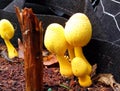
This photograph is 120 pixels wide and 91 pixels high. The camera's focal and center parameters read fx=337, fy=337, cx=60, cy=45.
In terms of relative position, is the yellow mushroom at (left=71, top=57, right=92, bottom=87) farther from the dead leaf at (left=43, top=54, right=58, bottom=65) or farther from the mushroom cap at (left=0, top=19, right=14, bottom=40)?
the mushroom cap at (left=0, top=19, right=14, bottom=40)

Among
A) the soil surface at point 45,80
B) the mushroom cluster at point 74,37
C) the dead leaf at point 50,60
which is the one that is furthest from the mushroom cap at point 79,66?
the dead leaf at point 50,60

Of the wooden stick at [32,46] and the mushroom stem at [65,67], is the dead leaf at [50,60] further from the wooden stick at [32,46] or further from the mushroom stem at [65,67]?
the wooden stick at [32,46]

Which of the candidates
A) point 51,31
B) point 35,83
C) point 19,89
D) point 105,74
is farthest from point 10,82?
point 105,74

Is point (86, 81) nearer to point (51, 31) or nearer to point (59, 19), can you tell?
point (51, 31)

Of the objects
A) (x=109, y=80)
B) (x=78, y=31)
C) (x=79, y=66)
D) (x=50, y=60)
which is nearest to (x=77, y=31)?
(x=78, y=31)

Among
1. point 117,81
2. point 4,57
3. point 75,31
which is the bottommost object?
point 117,81

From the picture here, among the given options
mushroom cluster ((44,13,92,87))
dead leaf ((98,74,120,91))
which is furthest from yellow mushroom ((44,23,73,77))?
dead leaf ((98,74,120,91))
